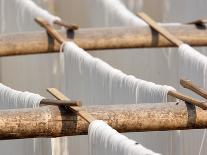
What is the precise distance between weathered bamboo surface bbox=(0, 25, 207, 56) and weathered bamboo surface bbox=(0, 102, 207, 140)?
6.16ft

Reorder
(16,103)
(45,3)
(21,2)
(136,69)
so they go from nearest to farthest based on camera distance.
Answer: (16,103) < (136,69) < (21,2) < (45,3)

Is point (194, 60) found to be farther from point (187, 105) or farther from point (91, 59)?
point (187, 105)

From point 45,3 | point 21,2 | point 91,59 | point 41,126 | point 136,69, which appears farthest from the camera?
point 45,3

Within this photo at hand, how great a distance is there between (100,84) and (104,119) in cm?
89

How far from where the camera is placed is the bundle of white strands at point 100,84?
5.07 metres

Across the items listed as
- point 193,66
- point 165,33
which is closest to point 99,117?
point 193,66

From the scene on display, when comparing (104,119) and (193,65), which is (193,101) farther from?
(193,65)

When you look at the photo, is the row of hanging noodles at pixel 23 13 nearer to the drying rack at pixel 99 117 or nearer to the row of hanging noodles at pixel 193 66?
the row of hanging noodles at pixel 193 66

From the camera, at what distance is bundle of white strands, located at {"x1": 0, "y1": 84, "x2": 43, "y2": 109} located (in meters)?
4.91

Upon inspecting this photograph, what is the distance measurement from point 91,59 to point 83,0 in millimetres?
4255

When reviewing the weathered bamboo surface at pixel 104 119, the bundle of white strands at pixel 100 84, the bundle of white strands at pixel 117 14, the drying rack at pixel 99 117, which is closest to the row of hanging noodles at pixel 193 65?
the bundle of white strands at pixel 100 84

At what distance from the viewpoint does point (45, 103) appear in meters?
4.79

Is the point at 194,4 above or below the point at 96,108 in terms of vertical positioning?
above

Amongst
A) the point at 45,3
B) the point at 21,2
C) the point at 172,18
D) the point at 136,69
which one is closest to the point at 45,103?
the point at 136,69
